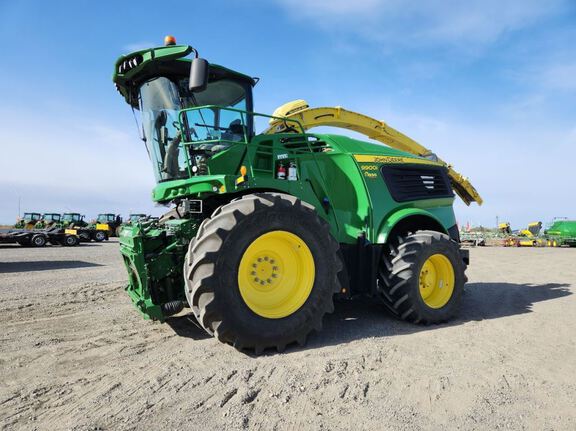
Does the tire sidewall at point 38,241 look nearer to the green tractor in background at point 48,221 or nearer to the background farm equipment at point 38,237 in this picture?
the background farm equipment at point 38,237

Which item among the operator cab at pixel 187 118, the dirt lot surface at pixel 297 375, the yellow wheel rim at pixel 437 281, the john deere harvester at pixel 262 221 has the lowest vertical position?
the dirt lot surface at pixel 297 375

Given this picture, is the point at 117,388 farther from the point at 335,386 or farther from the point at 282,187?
the point at 282,187

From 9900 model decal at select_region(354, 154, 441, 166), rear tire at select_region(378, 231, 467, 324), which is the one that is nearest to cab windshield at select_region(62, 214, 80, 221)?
9900 model decal at select_region(354, 154, 441, 166)

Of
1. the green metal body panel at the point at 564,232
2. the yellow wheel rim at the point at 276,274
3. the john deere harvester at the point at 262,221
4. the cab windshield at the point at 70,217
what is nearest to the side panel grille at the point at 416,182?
the john deere harvester at the point at 262,221

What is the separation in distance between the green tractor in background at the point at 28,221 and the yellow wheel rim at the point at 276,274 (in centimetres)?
2848

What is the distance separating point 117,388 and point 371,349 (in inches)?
90.3

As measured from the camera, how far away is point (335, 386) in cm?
309

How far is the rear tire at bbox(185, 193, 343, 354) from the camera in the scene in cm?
358

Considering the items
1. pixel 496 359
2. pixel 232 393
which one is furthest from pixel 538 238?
pixel 232 393

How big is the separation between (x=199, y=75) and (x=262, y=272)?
2033 mm

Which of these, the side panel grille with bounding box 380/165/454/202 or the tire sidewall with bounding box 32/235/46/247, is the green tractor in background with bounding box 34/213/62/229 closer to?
the tire sidewall with bounding box 32/235/46/247

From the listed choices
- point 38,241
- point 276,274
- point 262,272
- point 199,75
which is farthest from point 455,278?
point 38,241

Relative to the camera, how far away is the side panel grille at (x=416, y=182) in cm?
578

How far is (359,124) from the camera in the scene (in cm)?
846
